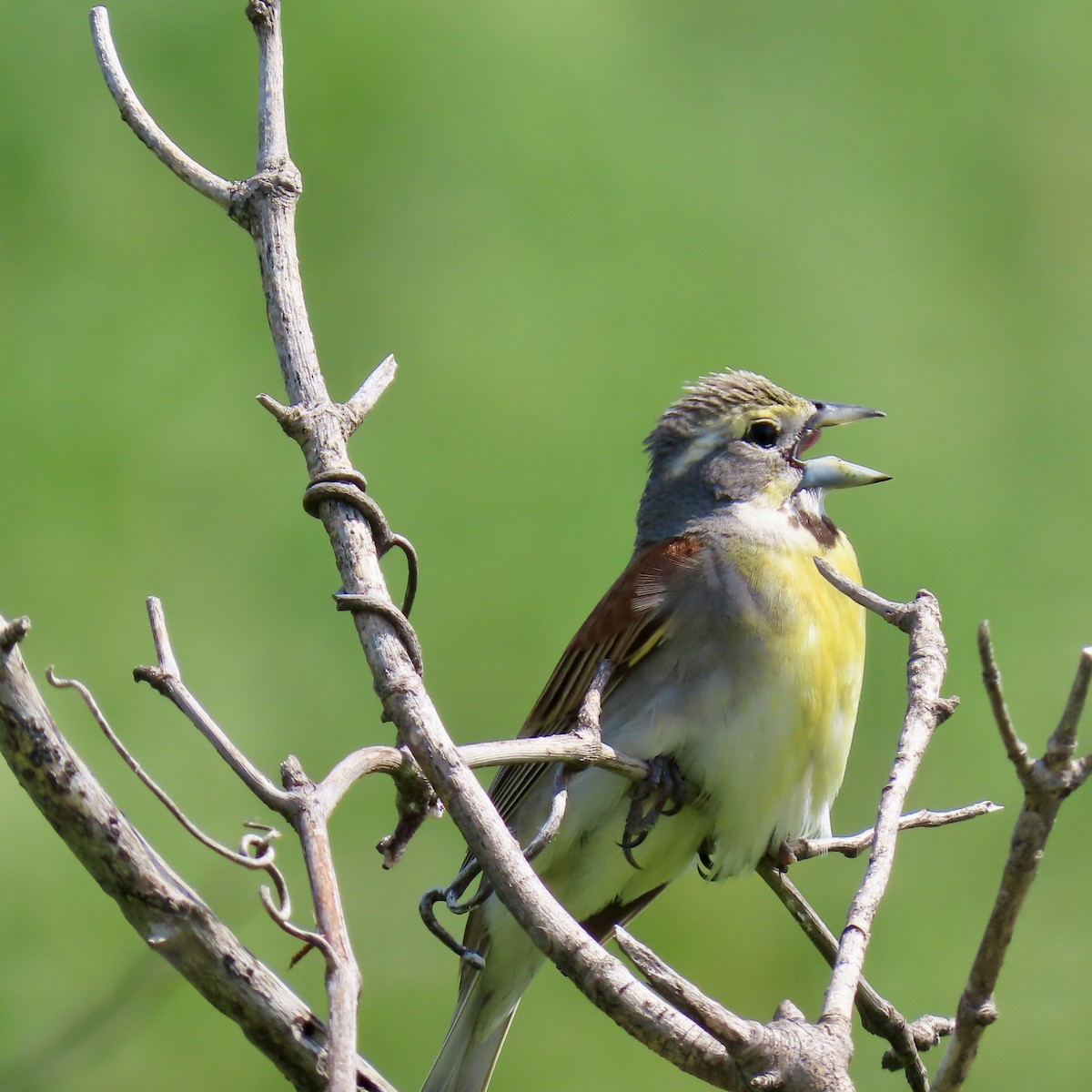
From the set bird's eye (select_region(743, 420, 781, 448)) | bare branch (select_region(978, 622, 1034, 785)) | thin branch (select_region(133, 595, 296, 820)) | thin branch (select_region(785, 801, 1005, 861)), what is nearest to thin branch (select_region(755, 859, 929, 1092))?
thin branch (select_region(785, 801, 1005, 861))

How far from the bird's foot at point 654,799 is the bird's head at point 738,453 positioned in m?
0.49

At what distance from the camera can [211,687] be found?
4.72 meters

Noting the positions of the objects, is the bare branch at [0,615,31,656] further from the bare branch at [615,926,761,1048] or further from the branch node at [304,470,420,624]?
the bare branch at [615,926,761,1048]

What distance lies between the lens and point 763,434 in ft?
9.89

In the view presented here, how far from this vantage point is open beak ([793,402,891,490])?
114 inches

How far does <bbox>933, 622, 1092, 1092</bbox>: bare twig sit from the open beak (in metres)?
1.41

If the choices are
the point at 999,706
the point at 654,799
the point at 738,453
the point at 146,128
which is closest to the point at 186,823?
the point at 999,706

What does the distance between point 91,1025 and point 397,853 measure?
0.38 meters

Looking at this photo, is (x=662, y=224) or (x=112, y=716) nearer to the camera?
(x=112, y=716)

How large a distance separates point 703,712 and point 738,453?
0.55 m

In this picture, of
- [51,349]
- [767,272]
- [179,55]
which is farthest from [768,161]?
[51,349]

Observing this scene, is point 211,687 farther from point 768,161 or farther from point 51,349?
point 768,161

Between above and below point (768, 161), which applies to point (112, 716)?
below

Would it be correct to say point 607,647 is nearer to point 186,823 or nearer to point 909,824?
point 909,824
